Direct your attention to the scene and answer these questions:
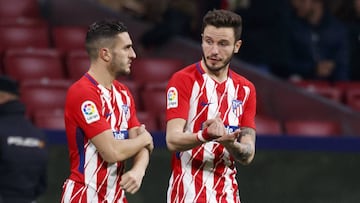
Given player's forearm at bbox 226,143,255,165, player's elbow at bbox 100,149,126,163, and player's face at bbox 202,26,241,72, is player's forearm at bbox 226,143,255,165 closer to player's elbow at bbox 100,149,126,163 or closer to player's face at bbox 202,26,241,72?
player's face at bbox 202,26,241,72

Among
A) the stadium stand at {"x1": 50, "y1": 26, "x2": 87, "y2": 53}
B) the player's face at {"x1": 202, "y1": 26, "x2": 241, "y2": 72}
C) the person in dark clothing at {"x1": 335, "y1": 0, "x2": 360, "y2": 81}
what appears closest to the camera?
the player's face at {"x1": 202, "y1": 26, "x2": 241, "y2": 72}

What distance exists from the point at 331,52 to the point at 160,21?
6.19ft

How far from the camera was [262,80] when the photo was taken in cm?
1234

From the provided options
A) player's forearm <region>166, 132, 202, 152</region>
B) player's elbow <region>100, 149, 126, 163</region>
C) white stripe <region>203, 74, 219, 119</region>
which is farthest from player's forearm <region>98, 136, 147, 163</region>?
white stripe <region>203, 74, 219, 119</region>

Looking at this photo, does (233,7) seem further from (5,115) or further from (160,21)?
(5,115)

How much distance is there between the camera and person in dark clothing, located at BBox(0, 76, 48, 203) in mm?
8461

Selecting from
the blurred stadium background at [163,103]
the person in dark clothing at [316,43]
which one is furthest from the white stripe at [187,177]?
the person in dark clothing at [316,43]

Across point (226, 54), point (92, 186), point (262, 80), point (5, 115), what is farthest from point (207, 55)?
point (262, 80)

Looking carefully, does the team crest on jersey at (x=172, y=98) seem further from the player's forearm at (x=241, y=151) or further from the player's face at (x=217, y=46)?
the player's forearm at (x=241, y=151)

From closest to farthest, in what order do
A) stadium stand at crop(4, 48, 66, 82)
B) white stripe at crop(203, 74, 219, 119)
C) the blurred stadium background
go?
white stripe at crop(203, 74, 219, 119)
the blurred stadium background
stadium stand at crop(4, 48, 66, 82)

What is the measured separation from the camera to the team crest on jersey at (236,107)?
24.1ft

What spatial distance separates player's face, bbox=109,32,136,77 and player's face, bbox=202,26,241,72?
49 cm

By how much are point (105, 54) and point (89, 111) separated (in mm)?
375

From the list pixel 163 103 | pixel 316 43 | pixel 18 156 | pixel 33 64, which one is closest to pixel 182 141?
pixel 18 156
